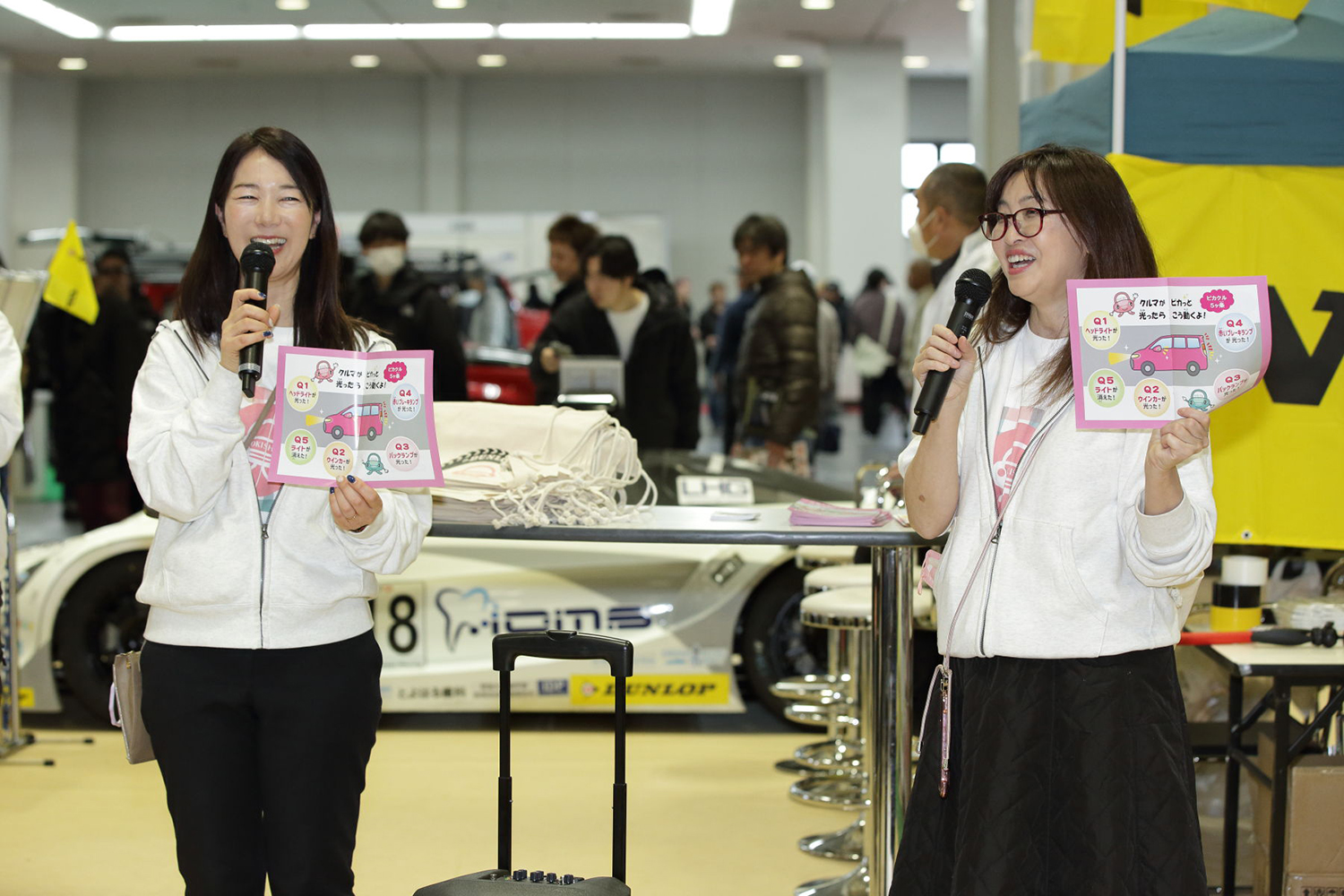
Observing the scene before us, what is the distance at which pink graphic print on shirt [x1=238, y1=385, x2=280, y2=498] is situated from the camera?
6.04 feet

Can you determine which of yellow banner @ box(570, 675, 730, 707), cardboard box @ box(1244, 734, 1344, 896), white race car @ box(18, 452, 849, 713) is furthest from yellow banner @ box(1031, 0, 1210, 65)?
yellow banner @ box(570, 675, 730, 707)

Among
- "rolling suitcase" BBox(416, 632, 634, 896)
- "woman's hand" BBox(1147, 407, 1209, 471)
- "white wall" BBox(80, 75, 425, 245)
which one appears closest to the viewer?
"woman's hand" BBox(1147, 407, 1209, 471)

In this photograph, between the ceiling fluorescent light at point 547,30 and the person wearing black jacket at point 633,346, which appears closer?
the person wearing black jacket at point 633,346

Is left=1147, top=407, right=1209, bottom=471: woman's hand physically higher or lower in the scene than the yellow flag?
lower

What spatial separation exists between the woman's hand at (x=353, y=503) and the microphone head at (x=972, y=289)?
2.78 ft

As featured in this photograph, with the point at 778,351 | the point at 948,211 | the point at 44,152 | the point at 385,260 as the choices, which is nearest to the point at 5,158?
the point at 44,152

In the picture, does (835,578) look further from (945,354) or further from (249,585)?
(249,585)

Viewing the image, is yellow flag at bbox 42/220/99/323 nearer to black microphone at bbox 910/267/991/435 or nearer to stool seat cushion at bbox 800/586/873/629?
stool seat cushion at bbox 800/586/873/629

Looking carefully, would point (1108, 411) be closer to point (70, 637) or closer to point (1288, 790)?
point (1288, 790)

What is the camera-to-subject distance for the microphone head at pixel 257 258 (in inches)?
69.7

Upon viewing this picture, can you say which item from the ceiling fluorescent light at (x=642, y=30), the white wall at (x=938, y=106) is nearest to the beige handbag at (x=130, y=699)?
the ceiling fluorescent light at (x=642, y=30)

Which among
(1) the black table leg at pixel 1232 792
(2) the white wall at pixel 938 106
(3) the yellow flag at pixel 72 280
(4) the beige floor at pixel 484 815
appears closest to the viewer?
(1) the black table leg at pixel 1232 792

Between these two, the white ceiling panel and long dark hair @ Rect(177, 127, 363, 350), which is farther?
the white ceiling panel

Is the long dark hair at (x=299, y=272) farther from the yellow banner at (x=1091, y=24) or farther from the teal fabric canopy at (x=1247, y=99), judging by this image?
the yellow banner at (x=1091, y=24)
